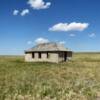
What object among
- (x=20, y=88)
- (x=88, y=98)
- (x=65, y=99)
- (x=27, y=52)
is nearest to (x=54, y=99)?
(x=65, y=99)

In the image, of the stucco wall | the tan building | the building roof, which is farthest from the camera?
the building roof

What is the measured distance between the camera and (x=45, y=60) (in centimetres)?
4938

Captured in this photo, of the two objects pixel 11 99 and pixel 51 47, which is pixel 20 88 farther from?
pixel 51 47

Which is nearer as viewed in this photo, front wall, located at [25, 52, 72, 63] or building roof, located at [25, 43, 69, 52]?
front wall, located at [25, 52, 72, 63]

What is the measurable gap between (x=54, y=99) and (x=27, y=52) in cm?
4034

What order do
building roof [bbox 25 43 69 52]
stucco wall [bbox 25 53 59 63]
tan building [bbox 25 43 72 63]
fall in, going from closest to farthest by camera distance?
stucco wall [bbox 25 53 59 63] < tan building [bbox 25 43 72 63] < building roof [bbox 25 43 69 52]

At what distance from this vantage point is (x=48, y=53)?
49.4 meters

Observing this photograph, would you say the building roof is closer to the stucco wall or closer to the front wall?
the front wall

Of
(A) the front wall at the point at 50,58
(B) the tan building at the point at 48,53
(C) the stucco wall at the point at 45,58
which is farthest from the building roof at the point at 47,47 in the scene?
(C) the stucco wall at the point at 45,58

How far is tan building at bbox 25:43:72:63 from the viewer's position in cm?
4894

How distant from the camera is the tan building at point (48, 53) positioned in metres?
48.9

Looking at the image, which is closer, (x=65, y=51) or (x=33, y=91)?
(x=33, y=91)

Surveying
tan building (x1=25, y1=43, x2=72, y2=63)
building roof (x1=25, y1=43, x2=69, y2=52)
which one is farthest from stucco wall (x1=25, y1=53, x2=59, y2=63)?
building roof (x1=25, y1=43, x2=69, y2=52)

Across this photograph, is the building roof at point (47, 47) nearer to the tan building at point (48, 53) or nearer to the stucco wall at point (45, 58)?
the tan building at point (48, 53)
